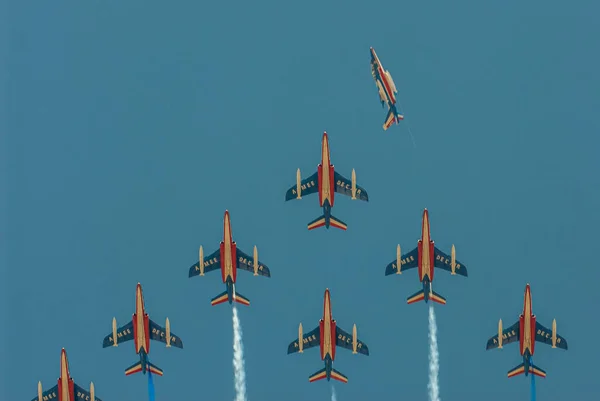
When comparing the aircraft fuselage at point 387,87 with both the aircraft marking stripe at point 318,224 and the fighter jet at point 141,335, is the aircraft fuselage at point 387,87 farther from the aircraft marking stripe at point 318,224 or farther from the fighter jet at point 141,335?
the fighter jet at point 141,335

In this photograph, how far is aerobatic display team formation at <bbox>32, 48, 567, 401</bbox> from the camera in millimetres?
146125

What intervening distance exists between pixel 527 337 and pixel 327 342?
14916 mm

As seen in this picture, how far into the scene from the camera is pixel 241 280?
171 meters

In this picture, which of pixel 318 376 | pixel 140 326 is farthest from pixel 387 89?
pixel 140 326

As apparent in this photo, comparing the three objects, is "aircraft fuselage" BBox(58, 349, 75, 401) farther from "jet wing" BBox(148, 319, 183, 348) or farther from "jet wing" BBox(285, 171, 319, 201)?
"jet wing" BBox(285, 171, 319, 201)

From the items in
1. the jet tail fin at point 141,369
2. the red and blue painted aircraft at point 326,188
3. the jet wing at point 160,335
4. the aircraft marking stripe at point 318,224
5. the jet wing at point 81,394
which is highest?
the red and blue painted aircraft at point 326,188

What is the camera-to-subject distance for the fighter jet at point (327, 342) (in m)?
146

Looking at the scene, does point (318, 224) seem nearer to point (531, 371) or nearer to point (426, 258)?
point (426, 258)

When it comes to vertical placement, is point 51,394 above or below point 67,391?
above

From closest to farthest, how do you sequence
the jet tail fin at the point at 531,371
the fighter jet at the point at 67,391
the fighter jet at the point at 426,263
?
the fighter jet at the point at 426,263 → the jet tail fin at the point at 531,371 → the fighter jet at the point at 67,391

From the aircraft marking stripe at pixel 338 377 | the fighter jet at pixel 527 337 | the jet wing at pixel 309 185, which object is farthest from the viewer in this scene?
the jet wing at pixel 309 185

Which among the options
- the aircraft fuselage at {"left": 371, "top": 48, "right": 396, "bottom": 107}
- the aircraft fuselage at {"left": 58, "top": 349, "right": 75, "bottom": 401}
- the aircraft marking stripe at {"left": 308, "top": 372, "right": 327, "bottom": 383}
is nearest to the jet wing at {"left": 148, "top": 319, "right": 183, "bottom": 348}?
the aircraft fuselage at {"left": 58, "top": 349, "right": 75, "bottom": 401}

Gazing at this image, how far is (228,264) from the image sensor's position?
14688 cm

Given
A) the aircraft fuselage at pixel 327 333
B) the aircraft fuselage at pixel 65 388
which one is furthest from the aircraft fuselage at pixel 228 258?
the aircraft fuselage at pixel 65 388
